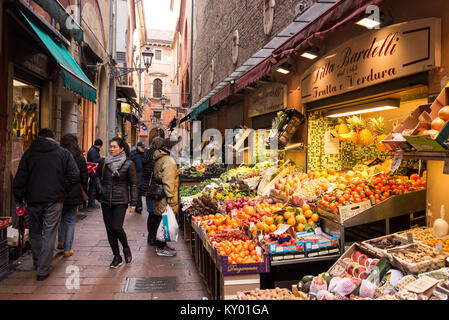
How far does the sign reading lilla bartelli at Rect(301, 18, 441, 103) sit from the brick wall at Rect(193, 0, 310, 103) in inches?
85.6

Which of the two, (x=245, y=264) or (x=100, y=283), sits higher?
(x=245, y=264)

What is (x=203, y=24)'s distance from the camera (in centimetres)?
2006

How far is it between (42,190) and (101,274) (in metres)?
1.51

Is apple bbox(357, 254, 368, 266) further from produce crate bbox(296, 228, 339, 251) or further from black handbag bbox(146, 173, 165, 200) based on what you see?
Answer: black handbag bbox(146, 173, 165, 200)

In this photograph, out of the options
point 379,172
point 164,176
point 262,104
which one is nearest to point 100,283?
point 164,176

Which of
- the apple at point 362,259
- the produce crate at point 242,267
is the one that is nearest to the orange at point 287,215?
the produce crate at point 242,267

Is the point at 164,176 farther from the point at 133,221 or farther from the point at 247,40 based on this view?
the point at 247,40

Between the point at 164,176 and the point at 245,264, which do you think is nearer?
the point at 245,264

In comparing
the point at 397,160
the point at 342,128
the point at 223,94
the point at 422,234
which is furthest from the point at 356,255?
the point at 223,94

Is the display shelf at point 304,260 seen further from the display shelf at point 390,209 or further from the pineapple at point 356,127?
the pineapple at point 356,127

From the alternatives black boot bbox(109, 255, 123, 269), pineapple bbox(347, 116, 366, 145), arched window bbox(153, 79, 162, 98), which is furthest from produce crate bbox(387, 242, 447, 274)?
arched window bbox(153, 79, 162, 98)

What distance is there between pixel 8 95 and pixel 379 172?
6384 millimetres

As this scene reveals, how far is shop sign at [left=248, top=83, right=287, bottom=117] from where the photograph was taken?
8258 millimetres

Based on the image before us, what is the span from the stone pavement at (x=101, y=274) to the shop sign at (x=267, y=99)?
3.80m
